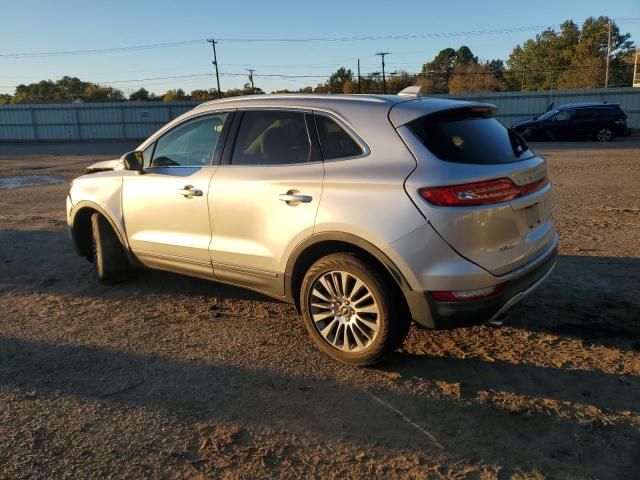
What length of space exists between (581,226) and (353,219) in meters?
5.25

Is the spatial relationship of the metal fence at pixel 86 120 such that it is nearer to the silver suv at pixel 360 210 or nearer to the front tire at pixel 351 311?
the silver suv at pixel 360 210

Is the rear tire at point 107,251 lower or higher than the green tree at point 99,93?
lower

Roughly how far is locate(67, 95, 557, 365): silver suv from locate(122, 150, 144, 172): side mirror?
0.24m

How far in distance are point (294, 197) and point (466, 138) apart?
3.97 feet

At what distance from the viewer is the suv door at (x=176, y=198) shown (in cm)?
442

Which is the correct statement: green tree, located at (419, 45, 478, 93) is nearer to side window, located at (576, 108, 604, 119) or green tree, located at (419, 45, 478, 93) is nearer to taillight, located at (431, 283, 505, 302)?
side window, located at (576, 108, 604, 119)

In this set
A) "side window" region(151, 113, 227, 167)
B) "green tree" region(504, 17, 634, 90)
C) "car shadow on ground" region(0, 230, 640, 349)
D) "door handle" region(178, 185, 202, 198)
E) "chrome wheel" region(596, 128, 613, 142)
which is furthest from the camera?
"green tree" region(504, 17, 634, 90)

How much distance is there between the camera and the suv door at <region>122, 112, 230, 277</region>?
4418 millimetres

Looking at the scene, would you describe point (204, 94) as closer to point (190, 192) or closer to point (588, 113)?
point (588, 113)

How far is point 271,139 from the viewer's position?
4.08 m

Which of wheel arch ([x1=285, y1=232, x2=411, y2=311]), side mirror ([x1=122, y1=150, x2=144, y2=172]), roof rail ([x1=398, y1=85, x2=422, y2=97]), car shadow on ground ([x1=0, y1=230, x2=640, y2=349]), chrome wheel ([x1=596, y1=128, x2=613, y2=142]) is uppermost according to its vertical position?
roof rail ([x1=398, y1=85, x2=422, y2=97])

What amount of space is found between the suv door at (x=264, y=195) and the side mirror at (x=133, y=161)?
1.03 m

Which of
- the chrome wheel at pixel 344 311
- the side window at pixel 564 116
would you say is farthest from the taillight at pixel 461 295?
the side window at pixel 564 116

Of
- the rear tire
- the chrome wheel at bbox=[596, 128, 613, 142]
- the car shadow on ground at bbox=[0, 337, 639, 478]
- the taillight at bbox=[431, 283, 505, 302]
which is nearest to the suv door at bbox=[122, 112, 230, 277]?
the rear tire
